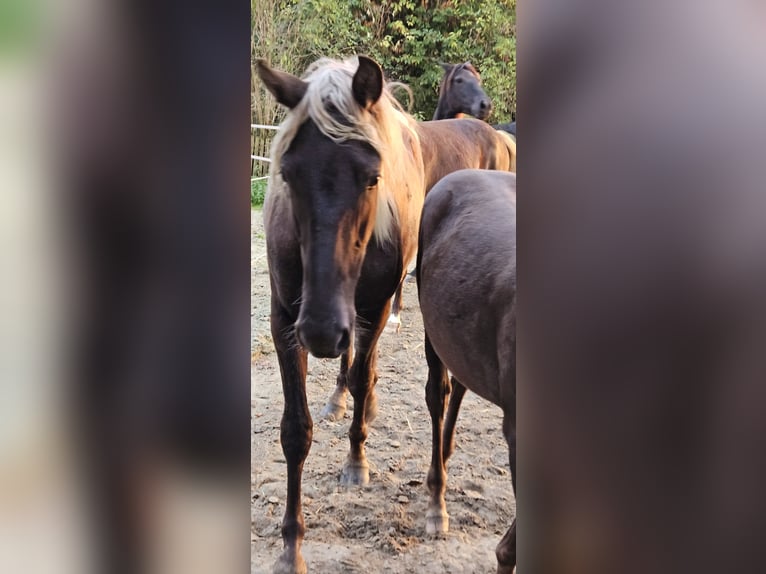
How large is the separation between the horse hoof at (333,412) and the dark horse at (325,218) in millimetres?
880

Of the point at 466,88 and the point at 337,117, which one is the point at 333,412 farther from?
the point at 337,117

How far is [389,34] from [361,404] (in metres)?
1.26

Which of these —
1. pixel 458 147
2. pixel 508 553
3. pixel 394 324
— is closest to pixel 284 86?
pixel 508 553

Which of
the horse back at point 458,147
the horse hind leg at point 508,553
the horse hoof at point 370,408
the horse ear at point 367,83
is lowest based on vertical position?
the horse hind leg at point 508,553

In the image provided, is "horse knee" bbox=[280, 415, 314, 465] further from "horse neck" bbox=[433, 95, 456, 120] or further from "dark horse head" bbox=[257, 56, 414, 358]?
"horse neck" bbox=[433, 95, 456, 120]

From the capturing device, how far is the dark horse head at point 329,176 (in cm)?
129

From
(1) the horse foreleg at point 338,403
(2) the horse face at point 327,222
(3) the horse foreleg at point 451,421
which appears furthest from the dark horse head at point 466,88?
(1) the horse foreleg at point 338,403
